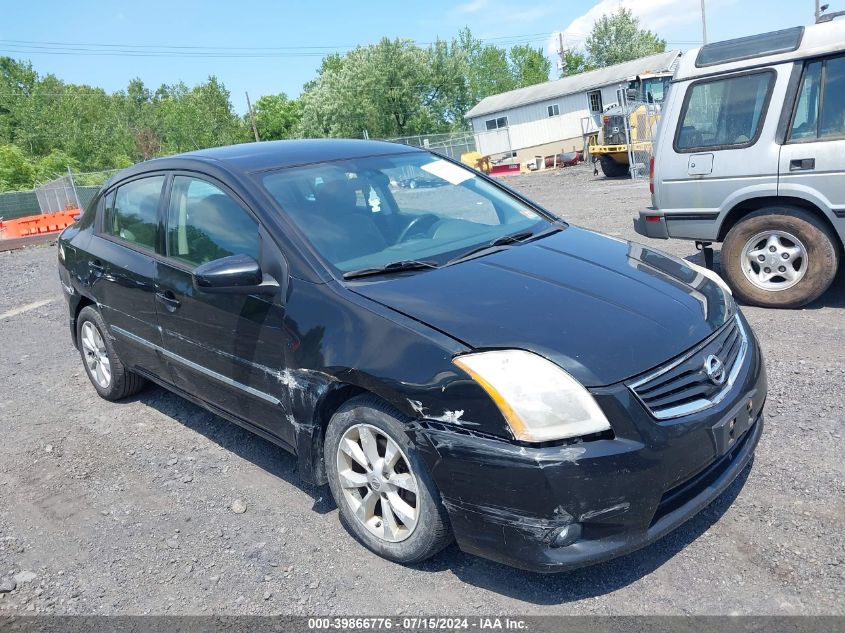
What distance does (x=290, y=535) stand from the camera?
10.9ft

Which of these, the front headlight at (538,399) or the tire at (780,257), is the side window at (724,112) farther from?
the front headlight at (538,399)

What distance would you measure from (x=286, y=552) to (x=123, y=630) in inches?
28.3

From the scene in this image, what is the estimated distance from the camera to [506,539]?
8.25 ft

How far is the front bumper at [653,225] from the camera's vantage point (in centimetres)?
632

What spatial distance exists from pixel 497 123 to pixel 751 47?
4211 centimetres

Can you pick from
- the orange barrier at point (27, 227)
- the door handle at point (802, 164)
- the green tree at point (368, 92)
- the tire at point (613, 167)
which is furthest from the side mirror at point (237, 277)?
the green tree at point (368, 92)

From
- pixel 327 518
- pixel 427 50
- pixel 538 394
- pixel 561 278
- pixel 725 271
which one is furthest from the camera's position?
pixel 427 50

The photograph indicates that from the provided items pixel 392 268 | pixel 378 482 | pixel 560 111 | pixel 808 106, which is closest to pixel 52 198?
pixel 560 111

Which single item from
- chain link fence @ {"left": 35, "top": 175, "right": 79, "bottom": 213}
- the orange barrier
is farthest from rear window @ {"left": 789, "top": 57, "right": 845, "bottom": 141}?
chain link fence @ {"left": 35, "top": 175, "right": 79, "bottom": 213}

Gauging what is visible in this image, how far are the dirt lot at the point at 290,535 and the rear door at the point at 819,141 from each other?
3.37 ft

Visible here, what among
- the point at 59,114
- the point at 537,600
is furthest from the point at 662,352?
the point at 59,114

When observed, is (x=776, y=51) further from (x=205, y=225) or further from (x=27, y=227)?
(x=27, y=227)

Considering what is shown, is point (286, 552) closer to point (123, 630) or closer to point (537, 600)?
point (123, 630)

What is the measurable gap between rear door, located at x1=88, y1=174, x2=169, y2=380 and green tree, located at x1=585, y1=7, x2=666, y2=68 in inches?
2898
